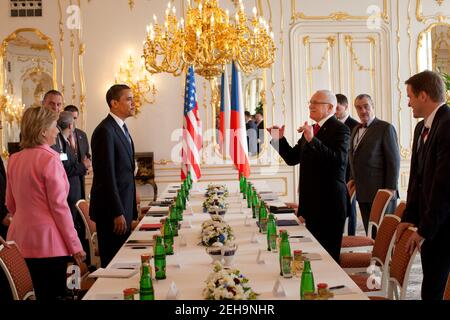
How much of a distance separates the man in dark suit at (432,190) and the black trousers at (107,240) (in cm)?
232

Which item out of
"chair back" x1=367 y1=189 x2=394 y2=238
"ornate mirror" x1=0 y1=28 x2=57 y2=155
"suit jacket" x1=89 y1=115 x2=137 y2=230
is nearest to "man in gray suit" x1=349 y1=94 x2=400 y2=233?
"chair back" x1=367 y1=189 x2=394 y2=238

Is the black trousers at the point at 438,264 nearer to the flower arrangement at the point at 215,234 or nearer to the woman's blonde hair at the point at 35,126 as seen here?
the flower arrangement at the point at 215,234

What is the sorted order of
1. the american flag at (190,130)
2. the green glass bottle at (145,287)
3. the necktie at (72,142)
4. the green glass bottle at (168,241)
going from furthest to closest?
the american flag at (190,130)
the necktie at (72,142)
the green glass bottle at (168,241)
the green glass bottle at (145,287)

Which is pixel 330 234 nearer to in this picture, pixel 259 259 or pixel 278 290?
pixel 259 259

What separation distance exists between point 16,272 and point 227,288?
5.02 ft

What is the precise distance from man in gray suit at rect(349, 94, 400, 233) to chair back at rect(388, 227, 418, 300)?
117 inches

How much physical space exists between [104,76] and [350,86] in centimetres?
405

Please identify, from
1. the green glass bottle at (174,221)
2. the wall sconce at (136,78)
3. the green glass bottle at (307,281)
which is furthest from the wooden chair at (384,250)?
the wall sconce at (136,78)

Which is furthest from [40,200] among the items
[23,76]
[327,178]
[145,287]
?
[23,76]

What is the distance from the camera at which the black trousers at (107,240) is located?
16.8 feet

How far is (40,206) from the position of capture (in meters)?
3.84

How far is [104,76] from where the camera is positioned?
10.2 m
